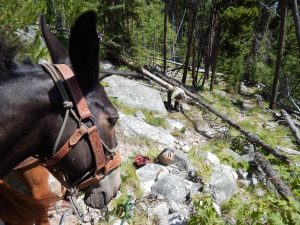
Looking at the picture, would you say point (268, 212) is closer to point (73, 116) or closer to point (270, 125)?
point (73, 116)

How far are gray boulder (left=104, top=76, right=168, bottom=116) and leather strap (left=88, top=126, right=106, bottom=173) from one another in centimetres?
806

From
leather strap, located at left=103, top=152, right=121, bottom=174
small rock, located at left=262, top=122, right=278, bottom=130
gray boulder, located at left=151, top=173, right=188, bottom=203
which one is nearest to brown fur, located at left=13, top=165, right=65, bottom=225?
leather strap, located at left=103, top=152, right=121, bottom=174

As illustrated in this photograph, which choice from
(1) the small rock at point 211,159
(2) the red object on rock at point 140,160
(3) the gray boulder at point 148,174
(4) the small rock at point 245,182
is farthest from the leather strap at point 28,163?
(4) the small rock at point 245,182

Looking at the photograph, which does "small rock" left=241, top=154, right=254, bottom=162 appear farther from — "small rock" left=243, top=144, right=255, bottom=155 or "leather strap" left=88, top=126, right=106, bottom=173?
"leather strap" left=88, top=126, right=106, bottom=173

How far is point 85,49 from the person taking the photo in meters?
1.87

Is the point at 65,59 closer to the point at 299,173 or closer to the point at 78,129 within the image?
the point at 78,129

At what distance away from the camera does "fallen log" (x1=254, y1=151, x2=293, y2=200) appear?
6555 mm

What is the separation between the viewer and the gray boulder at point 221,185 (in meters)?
6.67

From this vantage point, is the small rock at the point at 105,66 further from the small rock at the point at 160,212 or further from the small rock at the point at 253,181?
the small rock at the point at 253,181

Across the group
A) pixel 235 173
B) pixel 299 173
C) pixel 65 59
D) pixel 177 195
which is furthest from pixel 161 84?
pixel 65 59

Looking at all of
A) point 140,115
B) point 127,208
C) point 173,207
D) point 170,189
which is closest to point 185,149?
point 140,115

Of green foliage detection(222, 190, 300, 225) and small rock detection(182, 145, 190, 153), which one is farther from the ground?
green foliage detection(222, 190, 300, 225)

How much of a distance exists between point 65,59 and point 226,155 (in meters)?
7.19

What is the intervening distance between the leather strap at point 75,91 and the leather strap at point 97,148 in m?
0.10
